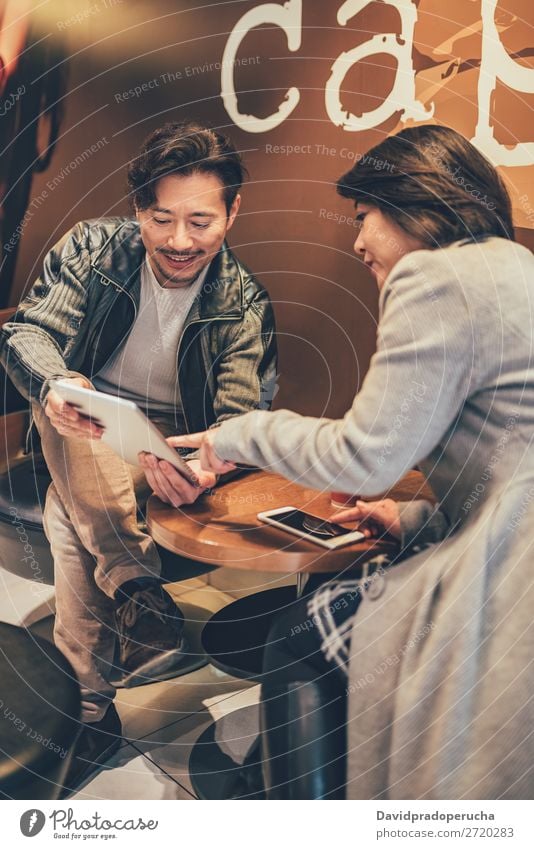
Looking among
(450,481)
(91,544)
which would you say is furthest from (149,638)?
(450,481)

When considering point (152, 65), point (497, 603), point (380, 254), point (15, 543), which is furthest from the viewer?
point (15, 543)

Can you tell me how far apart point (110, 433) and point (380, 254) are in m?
0.60

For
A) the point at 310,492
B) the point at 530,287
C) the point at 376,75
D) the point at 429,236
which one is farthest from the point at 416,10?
the point at 310,492

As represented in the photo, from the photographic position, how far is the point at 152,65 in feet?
5.40

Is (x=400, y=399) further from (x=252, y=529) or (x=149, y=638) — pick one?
(x=149, y=638)

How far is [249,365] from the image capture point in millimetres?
1658

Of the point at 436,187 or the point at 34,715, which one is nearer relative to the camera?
the point at 436,187

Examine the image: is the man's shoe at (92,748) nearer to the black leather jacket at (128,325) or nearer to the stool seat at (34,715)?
the stool seat at (34,715)

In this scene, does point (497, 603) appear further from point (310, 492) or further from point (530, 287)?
point (530, 287)

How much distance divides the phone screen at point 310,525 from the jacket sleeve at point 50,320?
1.67 feet

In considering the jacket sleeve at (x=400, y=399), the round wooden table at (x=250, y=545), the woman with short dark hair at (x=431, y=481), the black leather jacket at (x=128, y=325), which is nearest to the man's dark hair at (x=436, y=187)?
the woman with short dark hair at (x=431, y=481)

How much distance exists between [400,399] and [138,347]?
23.2 inches

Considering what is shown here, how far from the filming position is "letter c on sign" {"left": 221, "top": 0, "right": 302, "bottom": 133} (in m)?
1.62
